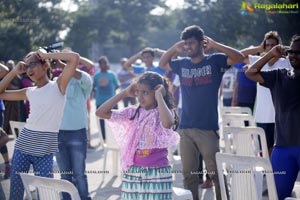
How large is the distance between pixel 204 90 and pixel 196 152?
63 cm

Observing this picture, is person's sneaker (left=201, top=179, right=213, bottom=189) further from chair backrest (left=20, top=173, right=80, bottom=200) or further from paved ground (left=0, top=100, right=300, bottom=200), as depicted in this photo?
chair backrest (left=20, top=173, right=80, bottom=200)

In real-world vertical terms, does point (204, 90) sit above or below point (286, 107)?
above

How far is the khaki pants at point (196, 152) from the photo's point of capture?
194 inches

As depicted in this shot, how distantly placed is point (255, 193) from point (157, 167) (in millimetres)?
789

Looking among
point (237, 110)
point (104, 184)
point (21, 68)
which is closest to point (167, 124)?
point (21, 68)

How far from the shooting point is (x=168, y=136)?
3.94 m

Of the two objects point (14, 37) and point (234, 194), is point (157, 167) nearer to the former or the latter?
point (234, 194)

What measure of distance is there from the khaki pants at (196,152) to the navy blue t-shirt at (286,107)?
90 cm

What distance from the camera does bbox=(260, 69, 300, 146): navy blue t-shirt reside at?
13.4 ft

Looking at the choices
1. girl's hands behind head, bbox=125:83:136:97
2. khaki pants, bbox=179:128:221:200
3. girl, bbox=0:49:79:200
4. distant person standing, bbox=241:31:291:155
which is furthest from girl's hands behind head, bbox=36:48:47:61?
distant person standing, bbox=241:31:291:155

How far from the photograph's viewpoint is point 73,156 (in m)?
5.27

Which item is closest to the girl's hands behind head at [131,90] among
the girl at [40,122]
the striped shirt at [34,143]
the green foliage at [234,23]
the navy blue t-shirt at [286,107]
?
the girl at [40,122]

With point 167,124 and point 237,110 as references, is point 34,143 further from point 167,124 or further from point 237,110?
point 237,110

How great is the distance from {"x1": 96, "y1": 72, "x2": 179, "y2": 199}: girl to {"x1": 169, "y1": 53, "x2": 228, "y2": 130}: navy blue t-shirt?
3.28ft
